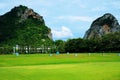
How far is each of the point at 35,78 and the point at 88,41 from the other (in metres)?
107

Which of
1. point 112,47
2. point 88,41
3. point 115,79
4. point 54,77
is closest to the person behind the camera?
point 115,79

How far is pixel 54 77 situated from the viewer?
21.4 metres

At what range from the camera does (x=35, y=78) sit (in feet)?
68.8

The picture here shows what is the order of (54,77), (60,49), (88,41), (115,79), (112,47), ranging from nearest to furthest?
(115,79) < (54,77) < (112,47) < (88,41) < (60,49)

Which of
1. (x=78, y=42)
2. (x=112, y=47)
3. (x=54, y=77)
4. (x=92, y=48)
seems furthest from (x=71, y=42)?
(x=54, y=77)

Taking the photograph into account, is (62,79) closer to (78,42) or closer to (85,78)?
(85,78)

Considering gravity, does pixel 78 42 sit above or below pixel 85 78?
above

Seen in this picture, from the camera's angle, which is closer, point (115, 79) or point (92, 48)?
point (115, 79)

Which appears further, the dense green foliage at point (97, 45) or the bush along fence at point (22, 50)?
the bush along fence at point (22, 50)

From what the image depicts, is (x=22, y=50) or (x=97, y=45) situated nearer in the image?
(x=97, y=45)

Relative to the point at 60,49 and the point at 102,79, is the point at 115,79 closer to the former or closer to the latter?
the point at 102,79

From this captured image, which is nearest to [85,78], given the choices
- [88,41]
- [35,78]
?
[35,78]

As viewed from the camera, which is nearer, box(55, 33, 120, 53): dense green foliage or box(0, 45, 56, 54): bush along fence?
box(55, 33, 120, 53): dense green foliage

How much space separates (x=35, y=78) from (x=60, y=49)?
123 meters
